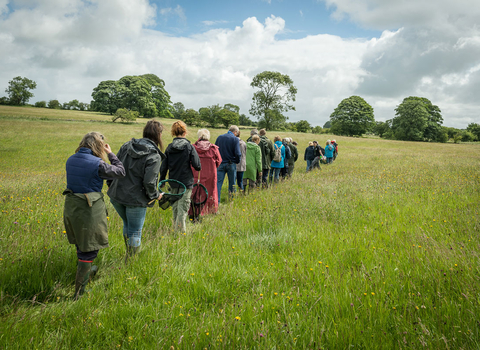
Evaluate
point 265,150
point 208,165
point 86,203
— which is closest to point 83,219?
point 86,203

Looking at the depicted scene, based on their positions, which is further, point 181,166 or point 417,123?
point 417,123

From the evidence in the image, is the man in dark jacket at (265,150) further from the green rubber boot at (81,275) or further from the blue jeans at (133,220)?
the green rubber boot at (81,275)

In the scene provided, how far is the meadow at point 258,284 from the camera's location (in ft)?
7.04

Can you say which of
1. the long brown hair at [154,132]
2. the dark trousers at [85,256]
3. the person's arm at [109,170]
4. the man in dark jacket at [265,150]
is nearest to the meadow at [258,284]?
the dark trousers at [85,256]

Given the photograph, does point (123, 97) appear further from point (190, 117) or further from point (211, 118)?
point (211, 118)

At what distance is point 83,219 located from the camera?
2.80m

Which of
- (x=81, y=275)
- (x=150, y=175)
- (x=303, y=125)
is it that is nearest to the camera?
(x=81, y=275)

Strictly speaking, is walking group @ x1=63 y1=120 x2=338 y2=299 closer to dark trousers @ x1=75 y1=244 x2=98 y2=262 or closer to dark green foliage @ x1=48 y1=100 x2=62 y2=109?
dark trousers @ x1=75 y1=244 x2=98 y2=262

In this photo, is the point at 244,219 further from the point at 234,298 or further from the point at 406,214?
the point at 406,214

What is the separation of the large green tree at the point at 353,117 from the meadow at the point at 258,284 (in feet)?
221

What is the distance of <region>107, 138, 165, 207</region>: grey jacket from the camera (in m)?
3.43

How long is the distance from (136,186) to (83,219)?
82 cm

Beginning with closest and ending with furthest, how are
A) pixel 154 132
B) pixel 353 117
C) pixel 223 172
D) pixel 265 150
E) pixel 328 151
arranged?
pixel 154 132 → pixel 223 172 → pixel 265 150 → pixel 328 151 → pixel 353 117

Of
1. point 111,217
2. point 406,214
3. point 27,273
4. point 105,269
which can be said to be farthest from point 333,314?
point 111,217
